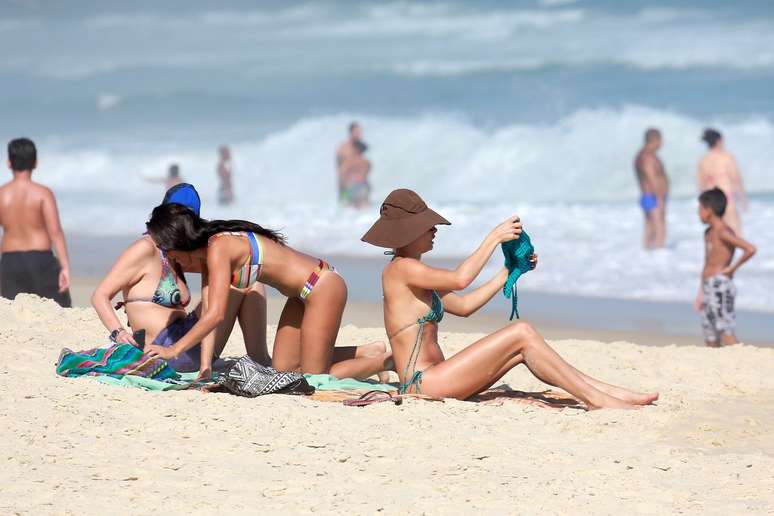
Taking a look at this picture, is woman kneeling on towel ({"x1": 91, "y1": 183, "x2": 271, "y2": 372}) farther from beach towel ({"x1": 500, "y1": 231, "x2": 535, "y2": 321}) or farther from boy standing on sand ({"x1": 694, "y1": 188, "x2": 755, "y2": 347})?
boy standing on sand ({"x1": 694, "y1": 188, "x2": 755, "y2": 347})

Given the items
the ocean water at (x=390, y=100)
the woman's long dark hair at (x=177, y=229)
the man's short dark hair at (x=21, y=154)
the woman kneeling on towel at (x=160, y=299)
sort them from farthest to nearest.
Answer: the ocean water at (x=390, y=100), the man's short dark hair at (x=21, y=154), the woman kneeling on towel at (x=160, y=299), the woman's long dark hair at (x=177, y=229)

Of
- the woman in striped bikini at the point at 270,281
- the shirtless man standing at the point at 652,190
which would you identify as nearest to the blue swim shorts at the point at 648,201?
the shirtless man standing at the point at 652,190

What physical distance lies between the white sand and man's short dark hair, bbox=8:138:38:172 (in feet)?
6.11

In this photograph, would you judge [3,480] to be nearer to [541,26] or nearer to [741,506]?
[741,506]

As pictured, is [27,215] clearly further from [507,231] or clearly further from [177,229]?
[507,231]

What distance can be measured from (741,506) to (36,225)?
5.29 meters

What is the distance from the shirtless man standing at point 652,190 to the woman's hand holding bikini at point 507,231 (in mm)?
10519

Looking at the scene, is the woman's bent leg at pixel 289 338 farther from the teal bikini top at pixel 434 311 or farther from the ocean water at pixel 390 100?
the ocean water at pixel 390 100

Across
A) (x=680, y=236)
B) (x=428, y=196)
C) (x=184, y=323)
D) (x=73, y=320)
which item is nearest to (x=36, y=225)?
(x=73, y=320)

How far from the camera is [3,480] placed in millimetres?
4203

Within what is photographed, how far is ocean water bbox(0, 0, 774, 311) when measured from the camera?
3225cm

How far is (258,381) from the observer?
5555mm

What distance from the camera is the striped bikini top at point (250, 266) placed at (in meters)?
5.72

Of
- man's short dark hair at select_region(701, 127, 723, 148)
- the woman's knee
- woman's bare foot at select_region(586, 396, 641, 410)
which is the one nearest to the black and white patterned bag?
the woman's knee
